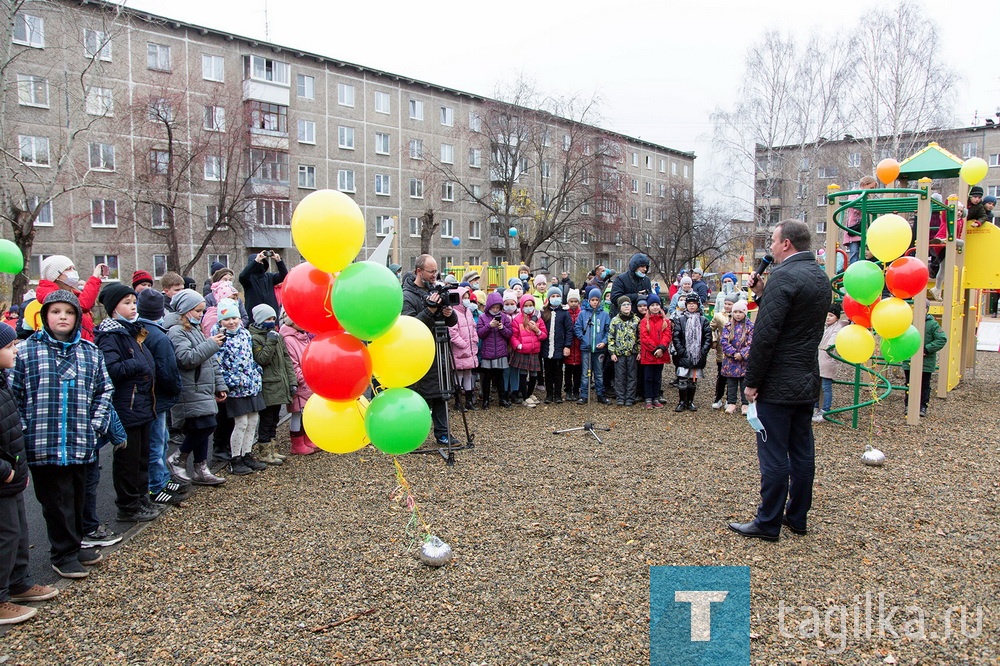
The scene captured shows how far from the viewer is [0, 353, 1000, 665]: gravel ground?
10.8ft

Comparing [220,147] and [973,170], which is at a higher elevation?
[220,147]

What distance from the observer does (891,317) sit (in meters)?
6.65

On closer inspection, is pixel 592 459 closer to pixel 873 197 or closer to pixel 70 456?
pixel 70 456

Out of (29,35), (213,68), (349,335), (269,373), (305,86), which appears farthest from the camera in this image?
(305,86)

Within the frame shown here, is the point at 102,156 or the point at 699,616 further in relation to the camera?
the point at 102,156

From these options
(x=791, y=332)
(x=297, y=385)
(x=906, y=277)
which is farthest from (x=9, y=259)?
(x=906, y=277)

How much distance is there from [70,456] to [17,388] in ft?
1.79

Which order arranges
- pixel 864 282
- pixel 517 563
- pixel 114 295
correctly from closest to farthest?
pixel 517 563, pixel 114 295, pixel 864 282

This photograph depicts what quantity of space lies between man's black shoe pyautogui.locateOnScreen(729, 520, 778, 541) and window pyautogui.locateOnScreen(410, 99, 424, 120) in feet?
131

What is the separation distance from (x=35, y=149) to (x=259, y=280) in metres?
27.1

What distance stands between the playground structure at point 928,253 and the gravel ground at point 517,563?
200cm

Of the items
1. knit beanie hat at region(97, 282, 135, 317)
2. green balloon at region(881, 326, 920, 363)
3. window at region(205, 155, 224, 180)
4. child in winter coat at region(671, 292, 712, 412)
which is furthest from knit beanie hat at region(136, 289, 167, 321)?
window at region(205, 155, 224, 180)

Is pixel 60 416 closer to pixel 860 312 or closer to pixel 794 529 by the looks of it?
pixel 794 529

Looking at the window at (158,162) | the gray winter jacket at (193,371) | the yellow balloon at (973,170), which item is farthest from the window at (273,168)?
the yellow balloon at (973,170)
